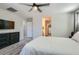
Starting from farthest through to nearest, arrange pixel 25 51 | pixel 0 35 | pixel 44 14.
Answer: pixel 44 14, pixel 0 35, pixel 25 51

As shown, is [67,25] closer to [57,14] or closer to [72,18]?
[72,18]

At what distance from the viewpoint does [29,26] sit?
29.2ft

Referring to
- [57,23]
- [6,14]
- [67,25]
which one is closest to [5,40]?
[6,14]

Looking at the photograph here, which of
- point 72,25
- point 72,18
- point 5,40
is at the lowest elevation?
point 5,40

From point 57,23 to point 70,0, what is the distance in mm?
5304

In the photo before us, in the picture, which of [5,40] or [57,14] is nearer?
[5,40]

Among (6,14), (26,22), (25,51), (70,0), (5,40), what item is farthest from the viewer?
(26,22)

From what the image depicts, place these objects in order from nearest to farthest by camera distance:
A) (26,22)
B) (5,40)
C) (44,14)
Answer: (5,40)
(44,14)
(26,22)

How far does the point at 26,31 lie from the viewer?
8.91 metres

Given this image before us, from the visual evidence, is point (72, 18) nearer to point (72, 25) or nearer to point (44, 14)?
point (72, 25)

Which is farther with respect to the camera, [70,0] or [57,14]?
[57,14]

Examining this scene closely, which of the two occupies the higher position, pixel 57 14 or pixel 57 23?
pixel 57 14

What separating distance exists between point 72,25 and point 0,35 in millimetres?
4172

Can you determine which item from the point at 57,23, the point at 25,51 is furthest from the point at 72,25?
the point at 25,51
